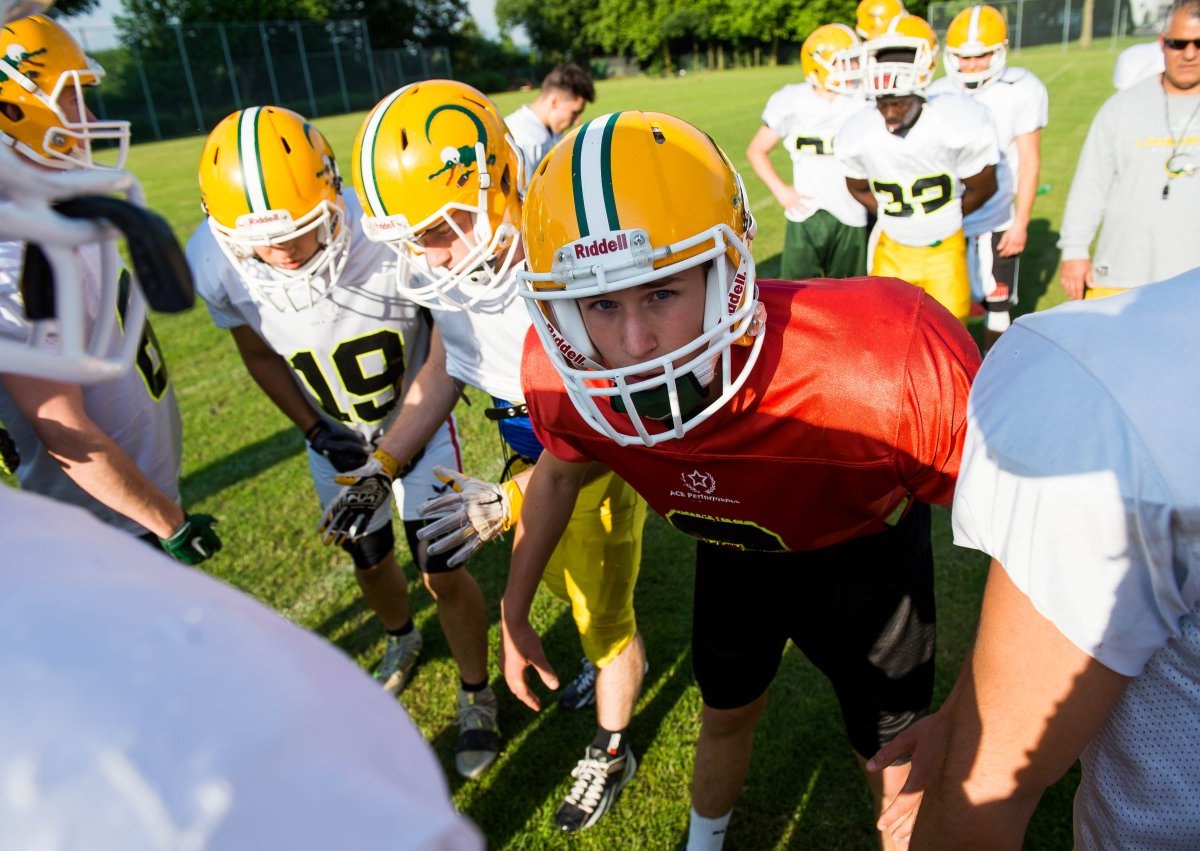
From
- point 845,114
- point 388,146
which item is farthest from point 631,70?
point 388,146

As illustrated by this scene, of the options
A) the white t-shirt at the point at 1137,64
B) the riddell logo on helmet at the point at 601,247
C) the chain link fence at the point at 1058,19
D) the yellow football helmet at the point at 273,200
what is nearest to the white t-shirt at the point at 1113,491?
the riddell logo on helmet at the point at 601,247

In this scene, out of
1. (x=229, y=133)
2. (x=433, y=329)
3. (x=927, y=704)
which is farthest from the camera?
(x=433, y=329)

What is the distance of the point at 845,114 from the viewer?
225 inches

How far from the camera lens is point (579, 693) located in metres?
3.19

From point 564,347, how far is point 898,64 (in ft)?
12.1

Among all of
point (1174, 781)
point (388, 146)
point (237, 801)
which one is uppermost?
point (388, 146)

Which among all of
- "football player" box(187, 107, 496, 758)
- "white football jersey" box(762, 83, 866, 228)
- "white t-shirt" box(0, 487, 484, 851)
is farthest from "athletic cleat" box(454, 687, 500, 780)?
"white football jersey" box(762, 83, 866, 228)

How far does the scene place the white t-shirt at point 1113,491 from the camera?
937 mm

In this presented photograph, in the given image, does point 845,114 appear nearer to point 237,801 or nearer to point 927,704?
point 927,704

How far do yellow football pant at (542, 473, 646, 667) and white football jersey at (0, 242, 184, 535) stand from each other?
1.34 meters

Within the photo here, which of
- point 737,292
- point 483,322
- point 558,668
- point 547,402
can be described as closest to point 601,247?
point 737,292

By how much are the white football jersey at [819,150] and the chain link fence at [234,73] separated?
2416cm

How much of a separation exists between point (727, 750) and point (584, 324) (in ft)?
4.27

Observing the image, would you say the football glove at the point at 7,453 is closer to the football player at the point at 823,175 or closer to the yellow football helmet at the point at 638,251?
the yellow football helmet at the point at 638,251
